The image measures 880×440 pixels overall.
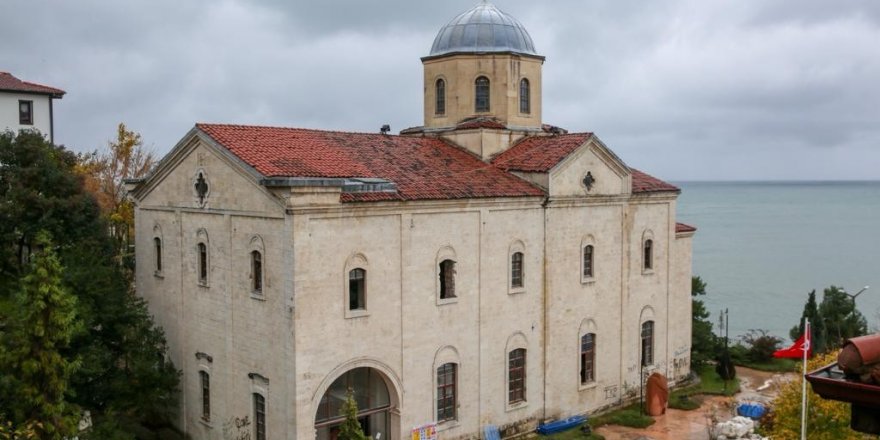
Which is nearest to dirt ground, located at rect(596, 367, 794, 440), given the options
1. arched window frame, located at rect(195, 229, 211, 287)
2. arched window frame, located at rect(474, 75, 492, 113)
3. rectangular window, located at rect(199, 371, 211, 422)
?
arched window frame, located at rect(474, 75, 492, 113)

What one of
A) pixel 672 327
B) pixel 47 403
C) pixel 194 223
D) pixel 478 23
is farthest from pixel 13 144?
pixel 672 327

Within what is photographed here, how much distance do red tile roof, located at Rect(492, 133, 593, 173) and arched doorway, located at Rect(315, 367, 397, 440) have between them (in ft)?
28.3

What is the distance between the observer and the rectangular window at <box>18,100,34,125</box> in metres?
41.2

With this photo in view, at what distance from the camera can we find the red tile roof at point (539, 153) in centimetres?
2589

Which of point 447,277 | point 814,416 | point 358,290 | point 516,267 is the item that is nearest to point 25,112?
point 358,290

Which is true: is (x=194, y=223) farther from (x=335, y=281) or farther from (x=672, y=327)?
(x=672, y=327)

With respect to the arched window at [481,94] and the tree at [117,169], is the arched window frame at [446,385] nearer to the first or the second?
the arched window at [481,94]

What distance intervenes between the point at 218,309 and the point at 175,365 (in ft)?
11.3

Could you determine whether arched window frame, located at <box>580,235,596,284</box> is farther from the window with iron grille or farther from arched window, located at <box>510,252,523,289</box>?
arched window, located at <box>510,252,523,289</box>

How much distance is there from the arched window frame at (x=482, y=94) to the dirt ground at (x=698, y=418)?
40.5ft

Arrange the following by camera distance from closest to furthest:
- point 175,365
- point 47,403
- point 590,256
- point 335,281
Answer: point 47,403 < point 335,281 < point 175,365 < point 590,256

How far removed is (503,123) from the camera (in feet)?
96.3

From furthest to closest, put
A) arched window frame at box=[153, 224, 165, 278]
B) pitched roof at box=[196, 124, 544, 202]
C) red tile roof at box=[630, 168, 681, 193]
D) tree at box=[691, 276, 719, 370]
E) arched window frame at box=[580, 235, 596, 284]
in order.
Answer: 1. tree at box=[691, 276, 719, 370]
2. red tile roof at box=[630, 168, 681, 193]
3. arched window frame at box=[580, 235, 596, 284]
4. arched window frame at box=[153, 224, 165, 278]
5. pitched roof at box=[196, 124, 544, 202]

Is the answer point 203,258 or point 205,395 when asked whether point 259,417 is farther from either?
point 203,258
